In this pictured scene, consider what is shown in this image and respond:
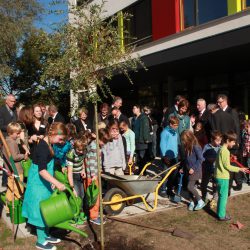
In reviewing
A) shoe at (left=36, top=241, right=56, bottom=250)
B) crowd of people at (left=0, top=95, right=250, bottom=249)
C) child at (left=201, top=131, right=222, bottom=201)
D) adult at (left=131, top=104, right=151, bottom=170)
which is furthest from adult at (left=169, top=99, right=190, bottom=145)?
shoe at (left=36, top=241, right=56, bottom=250)

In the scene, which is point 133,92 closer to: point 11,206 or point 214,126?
point 214,126

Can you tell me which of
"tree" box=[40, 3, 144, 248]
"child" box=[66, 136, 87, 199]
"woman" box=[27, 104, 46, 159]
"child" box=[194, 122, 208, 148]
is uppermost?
"tree" box=[40, 3, 144, 248]

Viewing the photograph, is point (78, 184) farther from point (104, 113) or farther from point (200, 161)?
point (104, 113)

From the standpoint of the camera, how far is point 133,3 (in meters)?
13.9

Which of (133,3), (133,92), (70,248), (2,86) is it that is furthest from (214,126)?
(2,86)

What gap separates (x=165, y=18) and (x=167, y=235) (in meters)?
8.57

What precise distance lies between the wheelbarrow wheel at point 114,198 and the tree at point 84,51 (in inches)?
76.3

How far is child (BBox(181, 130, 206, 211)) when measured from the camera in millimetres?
5926

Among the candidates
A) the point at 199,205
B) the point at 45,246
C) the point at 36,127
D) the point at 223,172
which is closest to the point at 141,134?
the point at 36,127

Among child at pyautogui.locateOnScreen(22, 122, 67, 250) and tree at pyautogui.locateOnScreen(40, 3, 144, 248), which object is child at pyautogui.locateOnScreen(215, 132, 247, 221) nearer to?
tree at pyautogui.locateOnScreen(40, 3, 144, 248)

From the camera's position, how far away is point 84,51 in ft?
14.0

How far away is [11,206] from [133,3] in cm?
1046

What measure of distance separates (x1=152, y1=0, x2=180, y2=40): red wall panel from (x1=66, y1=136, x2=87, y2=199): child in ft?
23.4

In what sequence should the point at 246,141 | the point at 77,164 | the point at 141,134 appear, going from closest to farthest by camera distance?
the point at 77,164
the point at 246,141
the point at 141,134
